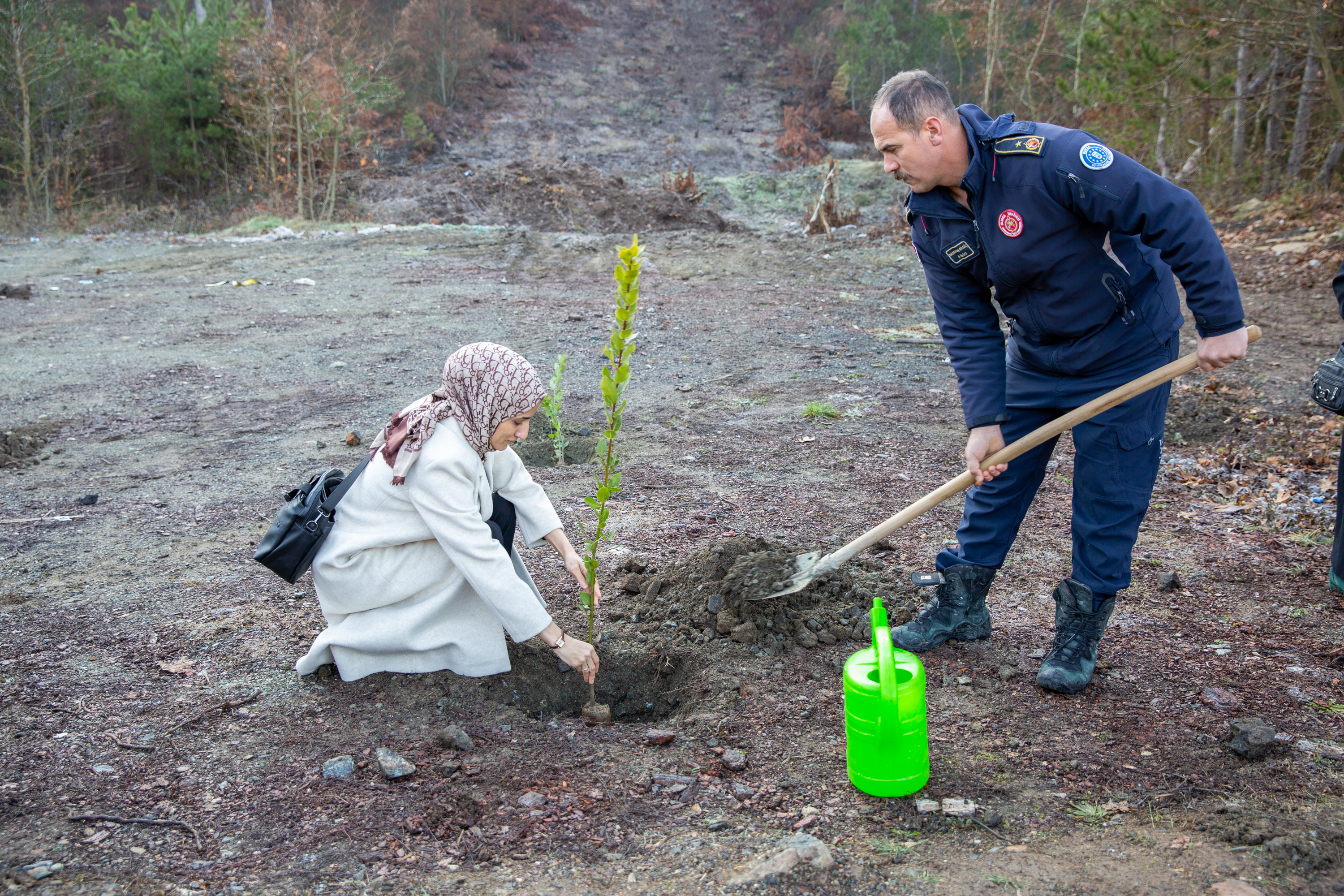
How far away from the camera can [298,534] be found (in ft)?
8.33

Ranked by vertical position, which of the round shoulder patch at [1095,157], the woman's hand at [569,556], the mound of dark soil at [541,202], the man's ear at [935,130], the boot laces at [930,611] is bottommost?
the boot laces at [930,611]

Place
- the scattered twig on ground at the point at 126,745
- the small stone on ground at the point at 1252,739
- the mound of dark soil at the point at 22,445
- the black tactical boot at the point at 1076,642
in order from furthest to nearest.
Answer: the mound of dark soil at the point at 22,445
the black tactical boot at the point at 1076,642
the scattered twig on ground at the point at 126,745
the small stone on ground at the point at 1252,739

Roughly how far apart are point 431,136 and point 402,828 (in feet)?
77.3

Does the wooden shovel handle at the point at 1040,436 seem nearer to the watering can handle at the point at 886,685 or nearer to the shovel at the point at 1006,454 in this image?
the shovel at the point at 1006,454

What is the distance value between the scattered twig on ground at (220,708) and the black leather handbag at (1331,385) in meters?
3.64

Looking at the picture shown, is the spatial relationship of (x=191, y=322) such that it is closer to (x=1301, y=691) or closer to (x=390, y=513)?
(x=390, y=513)

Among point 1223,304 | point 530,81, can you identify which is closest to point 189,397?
point 1223,304

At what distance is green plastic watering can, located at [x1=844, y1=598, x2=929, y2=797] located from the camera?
2.13 metres

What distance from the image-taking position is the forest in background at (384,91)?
1248 cm

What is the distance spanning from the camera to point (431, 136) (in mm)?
23109

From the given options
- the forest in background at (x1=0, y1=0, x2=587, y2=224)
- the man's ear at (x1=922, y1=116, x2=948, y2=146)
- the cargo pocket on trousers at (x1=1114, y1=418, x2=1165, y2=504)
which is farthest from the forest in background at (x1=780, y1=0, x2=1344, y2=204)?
the forest in background at (x1=0, y1=0, x2=587, y2=224)

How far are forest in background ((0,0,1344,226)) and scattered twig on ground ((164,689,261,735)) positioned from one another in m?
12.4

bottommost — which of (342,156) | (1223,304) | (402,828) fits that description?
(402,828)

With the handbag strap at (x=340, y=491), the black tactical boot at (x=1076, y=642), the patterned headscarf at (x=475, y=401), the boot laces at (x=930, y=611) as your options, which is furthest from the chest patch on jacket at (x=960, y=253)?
the handbag strap at (x=340, y=491)
